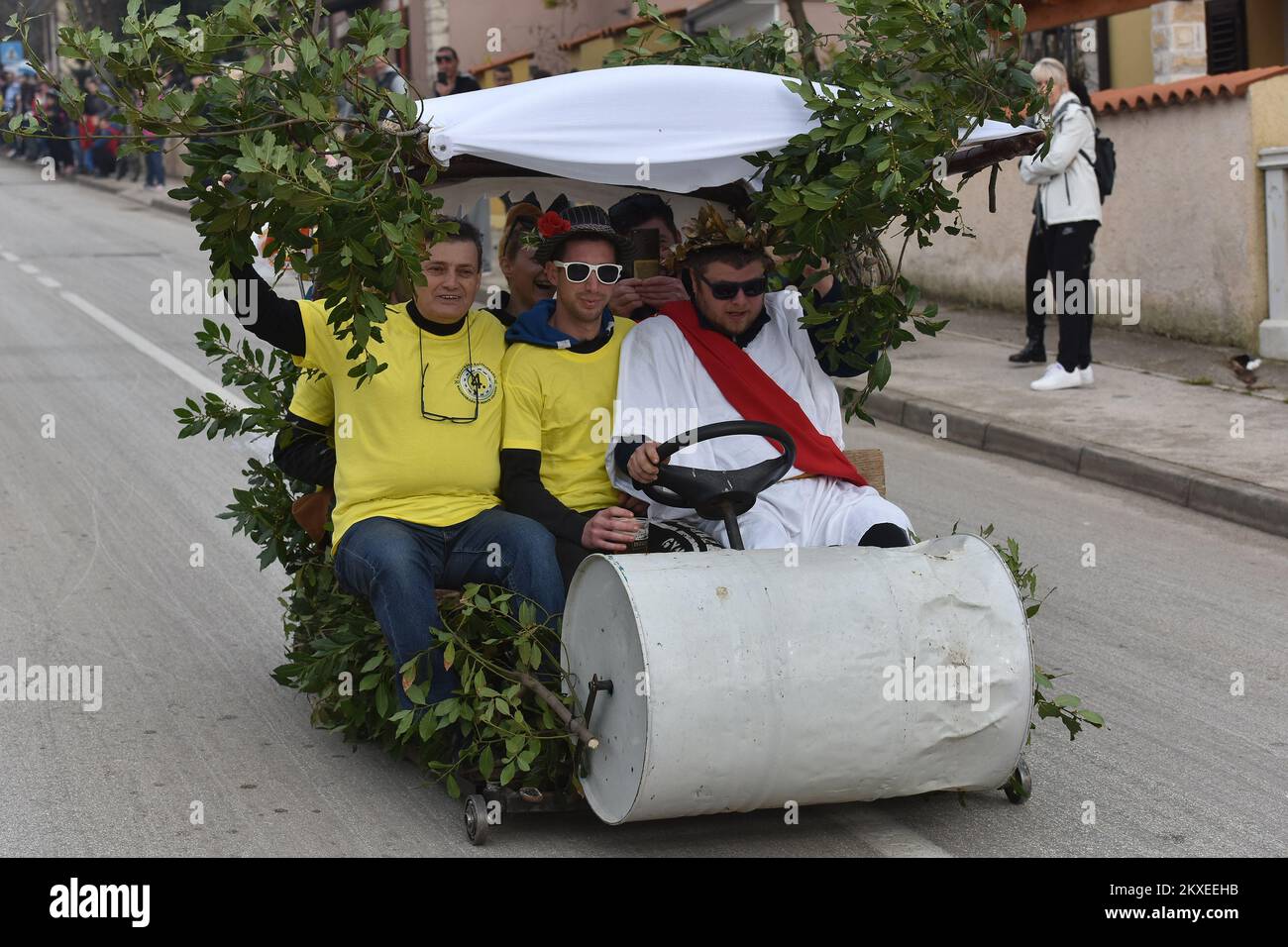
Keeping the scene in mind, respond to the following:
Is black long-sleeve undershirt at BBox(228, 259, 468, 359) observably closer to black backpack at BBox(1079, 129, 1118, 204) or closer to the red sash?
the red sash

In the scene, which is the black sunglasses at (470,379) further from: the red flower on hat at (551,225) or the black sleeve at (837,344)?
the black sleeve at (837,344)

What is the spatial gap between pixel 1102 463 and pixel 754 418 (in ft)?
16.0

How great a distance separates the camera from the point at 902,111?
5.00 m

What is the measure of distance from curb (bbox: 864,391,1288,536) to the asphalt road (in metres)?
0.14

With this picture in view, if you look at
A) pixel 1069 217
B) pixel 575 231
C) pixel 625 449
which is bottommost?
pixel 625 449

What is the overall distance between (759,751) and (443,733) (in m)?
1.12

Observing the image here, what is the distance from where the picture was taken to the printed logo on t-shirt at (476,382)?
5.55 metres

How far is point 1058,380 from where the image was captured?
12.1m

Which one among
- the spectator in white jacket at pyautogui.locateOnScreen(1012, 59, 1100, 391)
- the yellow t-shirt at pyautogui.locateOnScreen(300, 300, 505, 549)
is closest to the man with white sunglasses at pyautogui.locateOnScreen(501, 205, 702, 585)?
the yellow t-shirt at pyautogui.locateOnScreen(300, 300, 505, 549)

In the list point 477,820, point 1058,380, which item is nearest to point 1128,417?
point 1058,380

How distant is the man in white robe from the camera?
554cm

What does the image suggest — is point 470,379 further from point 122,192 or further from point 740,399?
point 122,192

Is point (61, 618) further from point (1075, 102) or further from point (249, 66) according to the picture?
point (1075, 102)

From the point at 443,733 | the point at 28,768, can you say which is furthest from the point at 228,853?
the point at 28,768
